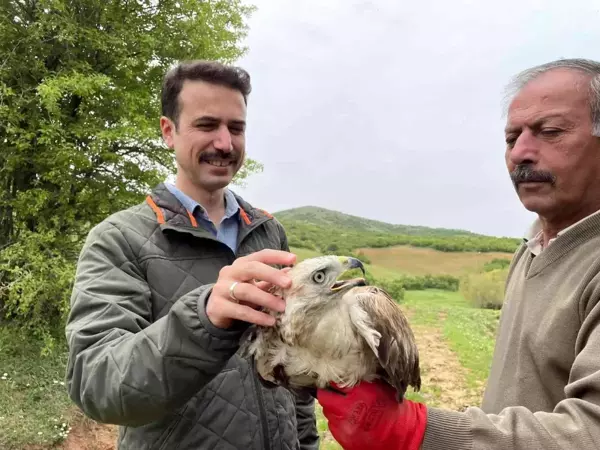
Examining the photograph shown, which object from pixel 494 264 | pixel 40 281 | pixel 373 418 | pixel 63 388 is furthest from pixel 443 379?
pixel 373 418

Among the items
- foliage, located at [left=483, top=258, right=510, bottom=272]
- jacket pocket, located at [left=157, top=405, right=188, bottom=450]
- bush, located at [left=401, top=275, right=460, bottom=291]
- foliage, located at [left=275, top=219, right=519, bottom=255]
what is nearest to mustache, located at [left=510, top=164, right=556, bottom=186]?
jacket pocket, located at [left=157, top=405, right=188, bottom=450]

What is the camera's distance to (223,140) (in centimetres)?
359

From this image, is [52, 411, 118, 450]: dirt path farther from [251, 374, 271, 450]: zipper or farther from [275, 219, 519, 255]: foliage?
[251, 374, 271, 450]: zipper

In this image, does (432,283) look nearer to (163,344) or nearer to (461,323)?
(461,323)

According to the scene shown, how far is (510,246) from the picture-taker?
20.8 metres

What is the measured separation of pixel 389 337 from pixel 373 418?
403 mm

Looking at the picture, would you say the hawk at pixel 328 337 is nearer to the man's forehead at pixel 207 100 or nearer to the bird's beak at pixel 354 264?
the bird's beak at pixel 354 264

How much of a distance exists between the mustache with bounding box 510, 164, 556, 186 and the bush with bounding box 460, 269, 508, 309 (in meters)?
17.7

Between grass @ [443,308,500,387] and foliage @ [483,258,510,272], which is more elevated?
foliage @ [483,258,510,272]

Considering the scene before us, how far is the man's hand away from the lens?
207 centimetres

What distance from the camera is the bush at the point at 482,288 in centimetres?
1962

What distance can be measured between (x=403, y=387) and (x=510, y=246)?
66.3 feet

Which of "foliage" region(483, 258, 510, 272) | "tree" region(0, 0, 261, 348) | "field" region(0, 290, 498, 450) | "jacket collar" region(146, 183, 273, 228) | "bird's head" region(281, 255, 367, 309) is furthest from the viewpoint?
"foliage" region(483, 258, 510, 272)

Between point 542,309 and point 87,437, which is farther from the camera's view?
point 87,437
